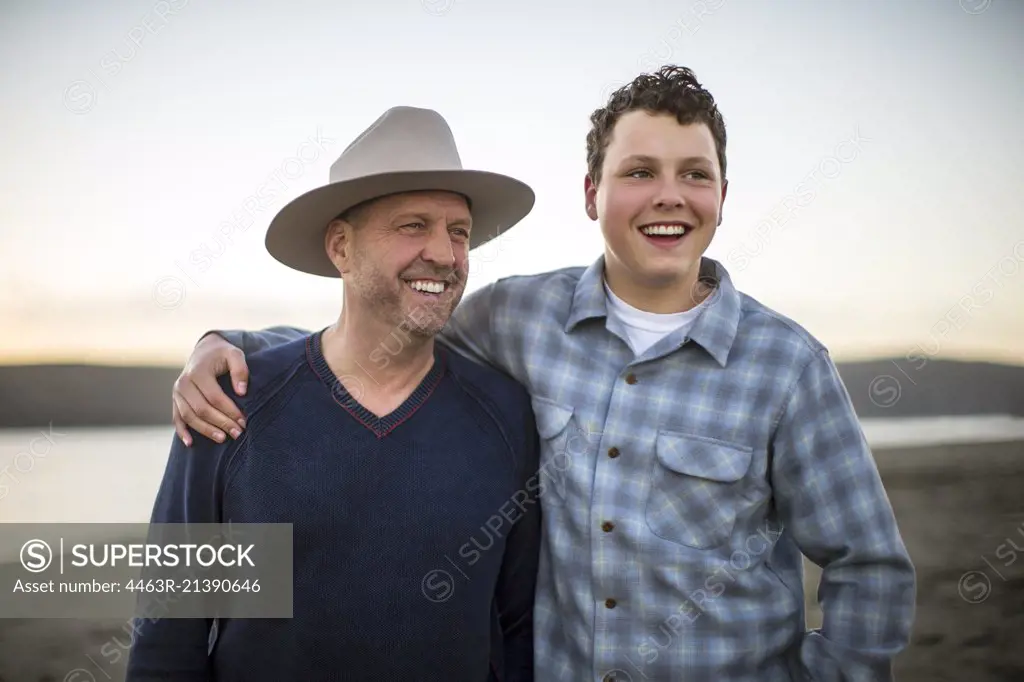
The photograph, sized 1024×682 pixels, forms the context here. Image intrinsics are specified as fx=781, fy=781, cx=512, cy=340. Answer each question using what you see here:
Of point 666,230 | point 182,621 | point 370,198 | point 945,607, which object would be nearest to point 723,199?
point 666,230

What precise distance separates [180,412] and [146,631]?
576 millimetres

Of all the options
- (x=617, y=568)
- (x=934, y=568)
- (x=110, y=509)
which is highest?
(x=617, y=568)

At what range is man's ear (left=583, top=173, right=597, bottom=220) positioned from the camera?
Result: 247cm

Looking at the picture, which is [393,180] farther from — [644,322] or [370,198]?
[644,322]

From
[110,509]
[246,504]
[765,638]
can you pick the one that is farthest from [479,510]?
[110,509]

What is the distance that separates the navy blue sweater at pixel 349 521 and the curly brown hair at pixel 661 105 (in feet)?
3.14

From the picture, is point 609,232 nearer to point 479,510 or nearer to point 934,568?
point 479,510

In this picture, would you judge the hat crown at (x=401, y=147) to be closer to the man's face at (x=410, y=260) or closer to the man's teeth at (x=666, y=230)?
the man's face at (x=410, y=260)

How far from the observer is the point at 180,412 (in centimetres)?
209

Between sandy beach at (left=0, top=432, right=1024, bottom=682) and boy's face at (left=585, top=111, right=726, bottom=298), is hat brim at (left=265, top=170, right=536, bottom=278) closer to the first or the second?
boy's face at (left=585, top=111, right=726, bottom=298)

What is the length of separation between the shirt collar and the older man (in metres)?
0.31

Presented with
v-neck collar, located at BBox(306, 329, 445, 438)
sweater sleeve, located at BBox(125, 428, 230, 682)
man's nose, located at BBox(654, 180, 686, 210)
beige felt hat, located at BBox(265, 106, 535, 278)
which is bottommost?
sweater sleeve, located at BBox(125, 428, 230, 682)

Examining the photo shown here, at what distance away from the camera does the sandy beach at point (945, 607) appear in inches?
184

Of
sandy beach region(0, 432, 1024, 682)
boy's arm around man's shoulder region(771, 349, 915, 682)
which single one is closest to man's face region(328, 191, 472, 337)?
boy's arm around man's shoulder region(771, 349, 915, 682)
